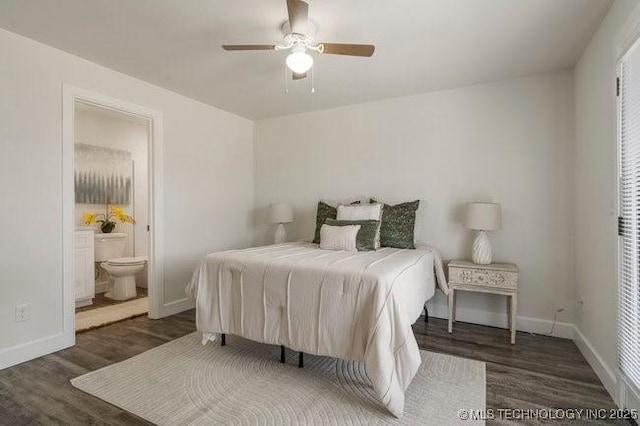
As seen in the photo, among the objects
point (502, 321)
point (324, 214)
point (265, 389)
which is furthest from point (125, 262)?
point (502, 321)

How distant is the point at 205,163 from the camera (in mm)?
4102

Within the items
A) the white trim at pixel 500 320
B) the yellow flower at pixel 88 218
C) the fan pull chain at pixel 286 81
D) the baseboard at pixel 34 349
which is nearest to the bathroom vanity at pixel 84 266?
the yellow flower at pixel 88 218

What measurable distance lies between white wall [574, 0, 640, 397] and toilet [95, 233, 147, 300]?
4708 mm

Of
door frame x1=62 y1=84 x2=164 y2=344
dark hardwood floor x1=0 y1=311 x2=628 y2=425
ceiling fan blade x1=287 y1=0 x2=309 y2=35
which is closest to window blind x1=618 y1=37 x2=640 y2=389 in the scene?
dark hardwood floor x1=0 y1=311 x2=628 y2=425

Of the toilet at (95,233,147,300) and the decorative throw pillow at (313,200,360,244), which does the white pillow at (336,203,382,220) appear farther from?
the toilet at (95,233,147,300)

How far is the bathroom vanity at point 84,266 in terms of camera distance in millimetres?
3918

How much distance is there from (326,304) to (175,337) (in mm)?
1720

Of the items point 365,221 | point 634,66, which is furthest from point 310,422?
point 634,66

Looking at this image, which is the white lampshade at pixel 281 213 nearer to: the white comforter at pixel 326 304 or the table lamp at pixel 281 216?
the table lamp at pixel 281 216

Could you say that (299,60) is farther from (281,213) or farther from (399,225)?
(281,213)

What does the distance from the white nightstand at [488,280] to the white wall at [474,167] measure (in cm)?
35

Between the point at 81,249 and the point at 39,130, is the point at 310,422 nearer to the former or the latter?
the point at 39,130

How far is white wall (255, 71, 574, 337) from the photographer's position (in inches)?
121

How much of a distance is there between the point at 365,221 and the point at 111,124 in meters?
4.07
